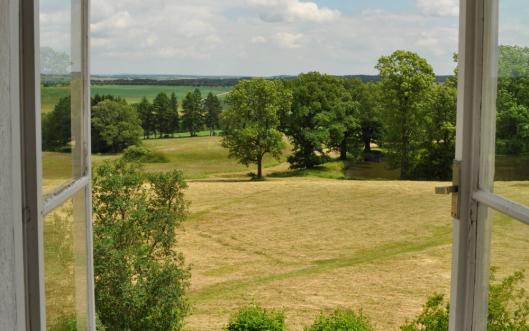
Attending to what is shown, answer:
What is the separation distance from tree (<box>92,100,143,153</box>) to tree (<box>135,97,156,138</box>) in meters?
0.12

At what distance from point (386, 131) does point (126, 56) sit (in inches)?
125

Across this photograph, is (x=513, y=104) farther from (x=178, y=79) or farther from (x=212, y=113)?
(x=178, y=79)

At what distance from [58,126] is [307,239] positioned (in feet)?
24.6

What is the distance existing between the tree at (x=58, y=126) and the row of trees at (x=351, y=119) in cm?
674

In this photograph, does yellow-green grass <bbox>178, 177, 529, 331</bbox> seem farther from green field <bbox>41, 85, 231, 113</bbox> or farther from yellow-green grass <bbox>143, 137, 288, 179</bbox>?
green field <bbox>41, 85, 231, 113</bbox>

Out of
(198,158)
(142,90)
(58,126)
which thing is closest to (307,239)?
(198,158)

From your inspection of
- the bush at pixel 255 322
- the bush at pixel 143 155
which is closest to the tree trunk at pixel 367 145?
the bush at pixel 143 155

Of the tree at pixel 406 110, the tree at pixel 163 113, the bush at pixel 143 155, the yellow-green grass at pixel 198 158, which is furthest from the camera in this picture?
the tree at pixel 406 110

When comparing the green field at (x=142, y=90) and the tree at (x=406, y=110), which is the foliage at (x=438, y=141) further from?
the green field at (x=142, y=90)

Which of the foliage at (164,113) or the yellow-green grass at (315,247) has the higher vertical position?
the foliage at (164,113)

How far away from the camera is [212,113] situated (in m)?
7.66

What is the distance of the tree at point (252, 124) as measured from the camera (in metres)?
7.72

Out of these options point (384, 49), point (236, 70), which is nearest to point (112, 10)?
point (236, 70)

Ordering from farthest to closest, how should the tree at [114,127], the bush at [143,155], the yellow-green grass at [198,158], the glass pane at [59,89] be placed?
the yellow-green grass at [198,158] → the bush at [143,155] → the tree at [114,127] → the glass pane at [59,89]
